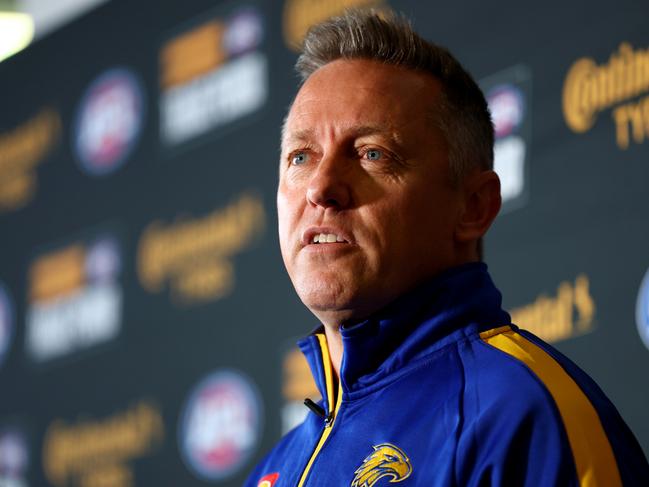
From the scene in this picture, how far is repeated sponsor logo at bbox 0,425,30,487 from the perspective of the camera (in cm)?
322

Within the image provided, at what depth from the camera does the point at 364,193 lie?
126 centimetres

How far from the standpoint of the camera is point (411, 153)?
50.9 inches

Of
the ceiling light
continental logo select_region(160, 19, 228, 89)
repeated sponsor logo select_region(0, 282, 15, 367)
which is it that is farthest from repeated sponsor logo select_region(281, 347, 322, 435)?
the ceiling light

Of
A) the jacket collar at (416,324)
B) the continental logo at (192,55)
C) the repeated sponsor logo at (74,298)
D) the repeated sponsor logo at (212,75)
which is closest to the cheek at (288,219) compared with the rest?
the jacket collar at (416,324)

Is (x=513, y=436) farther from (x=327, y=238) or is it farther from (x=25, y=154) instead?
(x=25, y=154)

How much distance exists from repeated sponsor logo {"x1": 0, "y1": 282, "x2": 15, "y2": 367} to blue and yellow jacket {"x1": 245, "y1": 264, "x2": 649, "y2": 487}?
215cm

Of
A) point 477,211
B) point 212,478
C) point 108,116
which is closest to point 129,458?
point 212,478

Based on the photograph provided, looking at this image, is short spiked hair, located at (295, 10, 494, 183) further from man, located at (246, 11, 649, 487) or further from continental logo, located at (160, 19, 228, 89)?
continental logo, located at (160, 19, 228, 89)

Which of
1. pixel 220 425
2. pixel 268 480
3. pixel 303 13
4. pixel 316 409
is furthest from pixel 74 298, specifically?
pixel 316 409

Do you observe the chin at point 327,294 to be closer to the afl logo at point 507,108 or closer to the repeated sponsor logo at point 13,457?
the afl logo at point 507,108

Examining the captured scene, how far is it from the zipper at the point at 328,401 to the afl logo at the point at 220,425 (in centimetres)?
128

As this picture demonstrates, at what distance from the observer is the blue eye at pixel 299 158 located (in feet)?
4.33

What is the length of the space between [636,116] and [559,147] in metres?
0.16

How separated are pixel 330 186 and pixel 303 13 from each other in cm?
149
